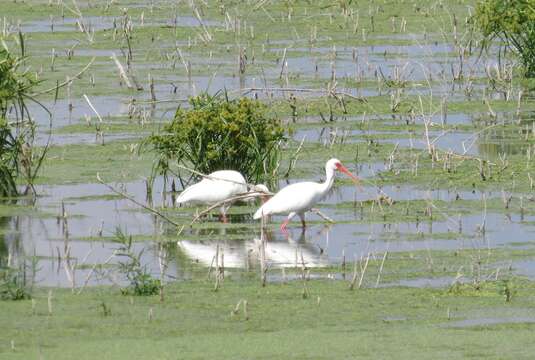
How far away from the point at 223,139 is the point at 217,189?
1.19 m

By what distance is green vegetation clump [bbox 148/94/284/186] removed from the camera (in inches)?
551

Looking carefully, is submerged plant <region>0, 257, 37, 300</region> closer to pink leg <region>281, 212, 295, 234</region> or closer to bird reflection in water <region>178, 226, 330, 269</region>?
bird reflection in water <region>178, 226, 330, 269</region>

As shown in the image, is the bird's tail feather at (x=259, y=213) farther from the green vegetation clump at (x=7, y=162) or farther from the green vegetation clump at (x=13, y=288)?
the green vegetation clump at (x=13, y=288)

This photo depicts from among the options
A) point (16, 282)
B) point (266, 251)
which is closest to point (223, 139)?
point (266, 251)

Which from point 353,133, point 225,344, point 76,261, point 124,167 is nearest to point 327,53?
point 353,133

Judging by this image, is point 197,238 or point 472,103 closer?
point 197,238

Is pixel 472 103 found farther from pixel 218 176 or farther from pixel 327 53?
pixel 218 176

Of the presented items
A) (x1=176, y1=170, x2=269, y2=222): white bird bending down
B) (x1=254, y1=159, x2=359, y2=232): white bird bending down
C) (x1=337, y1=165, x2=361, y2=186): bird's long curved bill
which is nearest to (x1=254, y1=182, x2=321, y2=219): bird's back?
(x1=254, y1=159, x2=359, y2=232): white bird bending down

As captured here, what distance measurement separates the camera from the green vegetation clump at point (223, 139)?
14.0 m

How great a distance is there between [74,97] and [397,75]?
4.21 metres

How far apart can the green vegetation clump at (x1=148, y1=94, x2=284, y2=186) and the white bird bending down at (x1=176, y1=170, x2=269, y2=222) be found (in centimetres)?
76

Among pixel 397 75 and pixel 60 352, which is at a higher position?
pixel 397 75

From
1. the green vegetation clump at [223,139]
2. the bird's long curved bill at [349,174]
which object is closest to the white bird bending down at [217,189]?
the bird's long curved bill at [349,174]

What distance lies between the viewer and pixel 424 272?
34.9 ft
